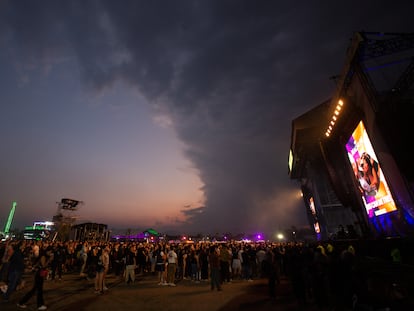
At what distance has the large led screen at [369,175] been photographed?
43.4 feet

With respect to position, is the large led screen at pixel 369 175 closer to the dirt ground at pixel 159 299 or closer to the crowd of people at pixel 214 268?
the crowd of people at pixel 214 268

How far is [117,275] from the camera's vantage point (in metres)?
14.5

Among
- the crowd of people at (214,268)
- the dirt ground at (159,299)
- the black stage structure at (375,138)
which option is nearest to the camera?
the crowd of people at (214,268)

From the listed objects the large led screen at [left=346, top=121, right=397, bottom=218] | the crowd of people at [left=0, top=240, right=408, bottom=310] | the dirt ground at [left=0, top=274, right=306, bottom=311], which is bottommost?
the dirt ground at [left=0, top=274, right=306, bottom=311]

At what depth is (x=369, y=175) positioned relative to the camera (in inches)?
582

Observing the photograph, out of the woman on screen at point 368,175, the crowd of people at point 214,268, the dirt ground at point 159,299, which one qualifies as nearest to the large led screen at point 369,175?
the woman on screen at point 368,175

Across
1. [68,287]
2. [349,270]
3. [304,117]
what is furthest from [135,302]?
[304,117]

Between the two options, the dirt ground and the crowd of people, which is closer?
the crowd of people

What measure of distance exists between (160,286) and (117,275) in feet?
18.5

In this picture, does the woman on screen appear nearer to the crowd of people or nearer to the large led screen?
the large led screen

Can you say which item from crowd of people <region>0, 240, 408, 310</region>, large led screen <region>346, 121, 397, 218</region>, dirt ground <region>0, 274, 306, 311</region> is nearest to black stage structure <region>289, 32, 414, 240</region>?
large led screen <region>346, 121, 397, 218</region>

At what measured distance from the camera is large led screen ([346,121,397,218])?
1322 centimetres

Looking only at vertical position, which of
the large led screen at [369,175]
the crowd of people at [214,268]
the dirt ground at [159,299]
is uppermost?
the large led screen at [369,175]

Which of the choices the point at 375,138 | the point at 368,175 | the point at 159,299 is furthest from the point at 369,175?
the point at 159,299
